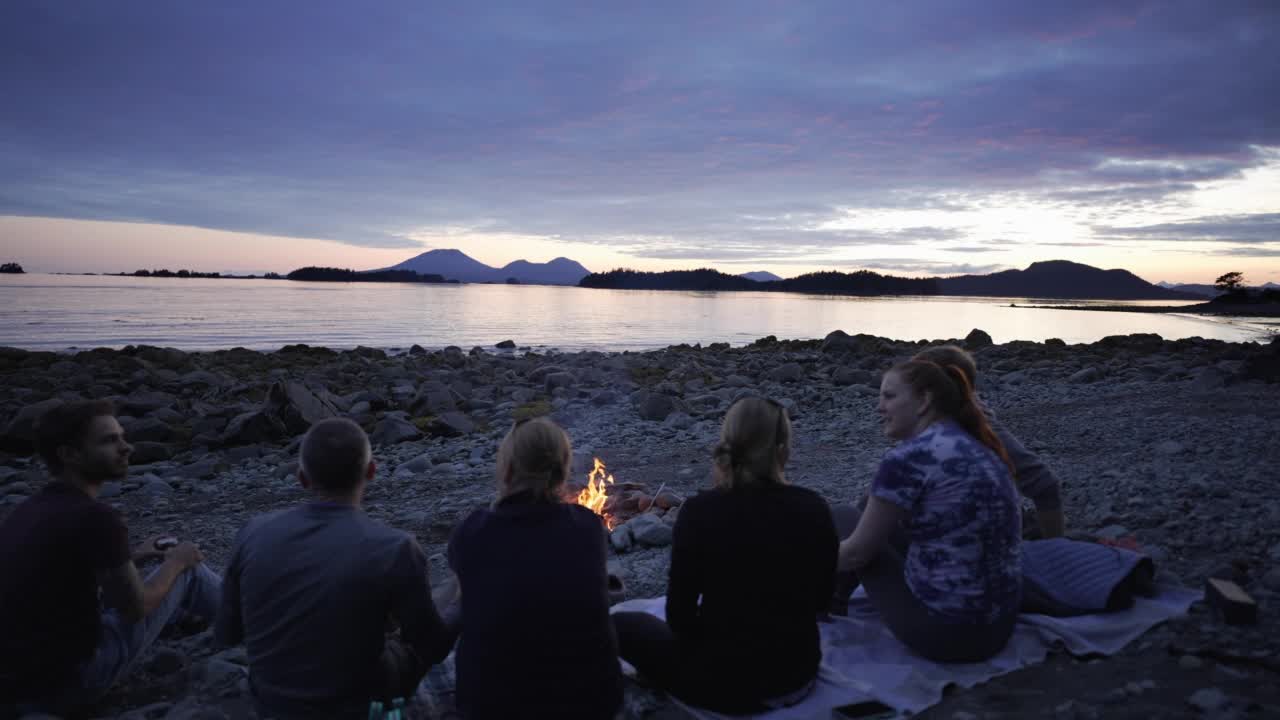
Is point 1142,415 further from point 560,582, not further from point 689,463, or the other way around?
point 560,582

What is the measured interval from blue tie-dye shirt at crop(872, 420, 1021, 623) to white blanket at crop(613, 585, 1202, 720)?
0.34 metres

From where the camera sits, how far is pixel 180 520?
27.1ft

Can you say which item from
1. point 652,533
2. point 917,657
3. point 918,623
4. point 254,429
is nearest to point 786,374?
point 254,429

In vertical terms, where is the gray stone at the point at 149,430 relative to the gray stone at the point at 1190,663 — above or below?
below

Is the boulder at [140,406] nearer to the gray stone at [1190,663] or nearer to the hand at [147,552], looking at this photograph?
the hand at [147,552]

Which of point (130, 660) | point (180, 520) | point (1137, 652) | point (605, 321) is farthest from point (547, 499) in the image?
point (605, 321)

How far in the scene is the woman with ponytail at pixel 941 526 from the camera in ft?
11.9

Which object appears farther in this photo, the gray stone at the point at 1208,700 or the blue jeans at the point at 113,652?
the blue jeans at the point at 113,652

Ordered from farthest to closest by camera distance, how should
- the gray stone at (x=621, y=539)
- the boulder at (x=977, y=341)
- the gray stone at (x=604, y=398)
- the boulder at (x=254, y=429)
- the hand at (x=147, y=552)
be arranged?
1. the boulder at (x=977, y=341)
2. the gray stone at (x=604, y=398)
3. the boulder at (x=254, y=429)
4. the gray stone at (x=621, y=539)
5. the hand at (x=147, y=552)

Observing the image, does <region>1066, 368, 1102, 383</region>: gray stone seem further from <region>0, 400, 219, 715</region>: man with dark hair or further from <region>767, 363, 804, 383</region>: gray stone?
<region>0, 400, 219, 715</region>: man with dark hair

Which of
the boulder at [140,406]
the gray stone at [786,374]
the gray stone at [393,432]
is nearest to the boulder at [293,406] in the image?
the gray stone at [393,432]

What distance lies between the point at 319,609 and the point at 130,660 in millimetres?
1528

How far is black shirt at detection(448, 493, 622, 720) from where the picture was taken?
10.1 feet

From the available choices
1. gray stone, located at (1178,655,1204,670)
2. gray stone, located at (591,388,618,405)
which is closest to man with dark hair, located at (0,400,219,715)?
gray stone, located at (1178,655,1204,670)
